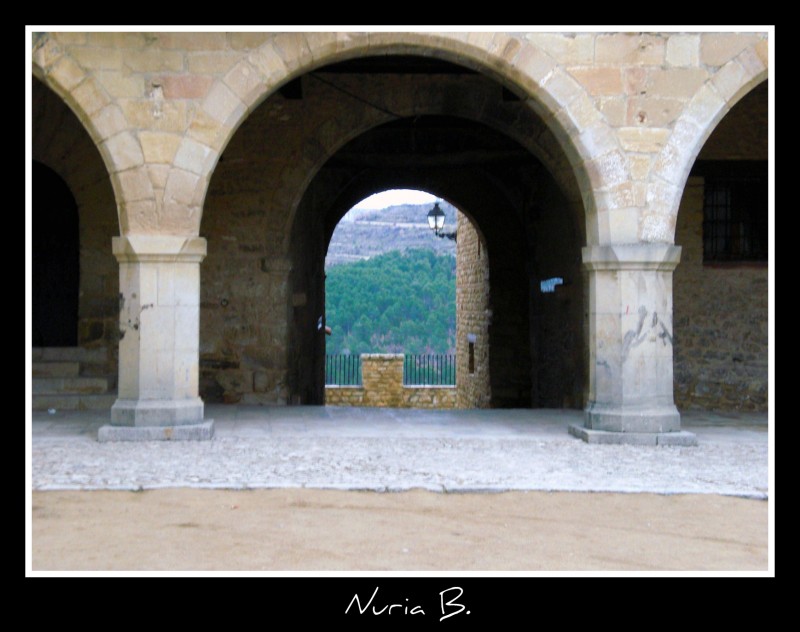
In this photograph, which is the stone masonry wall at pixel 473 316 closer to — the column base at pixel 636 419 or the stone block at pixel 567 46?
the column base at pixel 636 419

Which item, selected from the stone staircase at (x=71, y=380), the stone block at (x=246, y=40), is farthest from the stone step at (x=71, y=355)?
the stone block at (x=246, y=40)

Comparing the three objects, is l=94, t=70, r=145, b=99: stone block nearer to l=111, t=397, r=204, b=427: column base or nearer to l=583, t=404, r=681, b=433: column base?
l=111, t=397, r=204, b=427: column base

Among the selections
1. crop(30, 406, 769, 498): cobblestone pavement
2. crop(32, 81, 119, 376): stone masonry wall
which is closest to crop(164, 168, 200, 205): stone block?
crop(30, 406, 769, 498): cobblestone pavement

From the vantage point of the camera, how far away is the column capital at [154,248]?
7.00 m

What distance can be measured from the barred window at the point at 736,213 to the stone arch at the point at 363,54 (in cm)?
403

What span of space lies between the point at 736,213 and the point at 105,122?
23.1 ft

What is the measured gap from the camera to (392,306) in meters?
41.7

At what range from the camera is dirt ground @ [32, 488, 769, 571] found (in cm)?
399

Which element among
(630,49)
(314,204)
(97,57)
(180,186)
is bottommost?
(180,186)

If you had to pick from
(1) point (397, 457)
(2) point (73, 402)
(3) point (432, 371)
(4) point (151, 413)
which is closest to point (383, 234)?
(3) point (432, 371)

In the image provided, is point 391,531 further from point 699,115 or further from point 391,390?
point 391,390

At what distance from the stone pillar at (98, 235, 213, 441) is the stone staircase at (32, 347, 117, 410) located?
1.99m

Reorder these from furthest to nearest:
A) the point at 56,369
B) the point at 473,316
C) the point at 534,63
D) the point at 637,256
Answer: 1. the point at 473,316
2. the point at 56,369
3. the point at 637,256
4. the point at 534,63

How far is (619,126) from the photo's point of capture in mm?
7184
